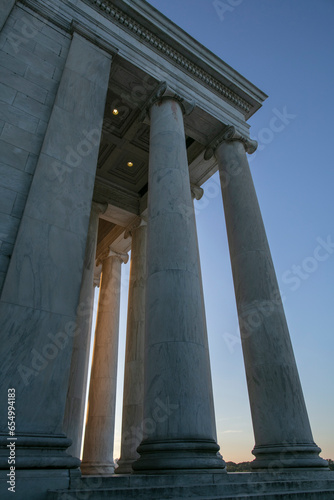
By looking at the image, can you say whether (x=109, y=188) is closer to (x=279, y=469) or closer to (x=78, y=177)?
(x=78, y=177)

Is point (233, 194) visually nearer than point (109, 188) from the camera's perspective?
Yes

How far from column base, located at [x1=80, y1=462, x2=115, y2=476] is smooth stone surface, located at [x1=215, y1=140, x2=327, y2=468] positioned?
48912mm

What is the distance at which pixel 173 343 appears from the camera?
36.9 meters

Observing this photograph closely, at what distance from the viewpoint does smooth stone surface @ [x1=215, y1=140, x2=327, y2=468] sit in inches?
1718

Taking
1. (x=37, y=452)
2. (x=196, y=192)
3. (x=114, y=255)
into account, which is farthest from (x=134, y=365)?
(x=37, y=452)

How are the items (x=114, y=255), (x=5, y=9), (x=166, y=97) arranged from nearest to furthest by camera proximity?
(x=5, y=9) → (x=166, y=97) → (x=114, y=255)

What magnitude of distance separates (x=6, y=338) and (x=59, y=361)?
5345mm

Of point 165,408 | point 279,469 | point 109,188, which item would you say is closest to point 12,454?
point 165,408

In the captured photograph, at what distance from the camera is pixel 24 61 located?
48.2m

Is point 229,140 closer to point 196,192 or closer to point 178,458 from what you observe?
point 196,192

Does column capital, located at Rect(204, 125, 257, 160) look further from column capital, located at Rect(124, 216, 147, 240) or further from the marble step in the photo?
the marble step

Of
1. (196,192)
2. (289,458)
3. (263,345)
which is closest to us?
(289,458)

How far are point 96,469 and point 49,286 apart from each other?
65.4 meters

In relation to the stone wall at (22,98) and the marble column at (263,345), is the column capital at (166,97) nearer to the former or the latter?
the marble column at (263,345)
